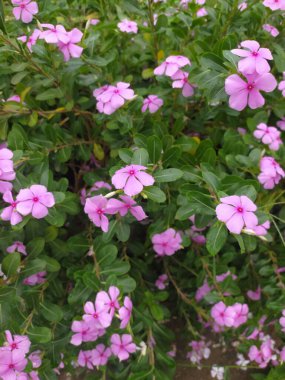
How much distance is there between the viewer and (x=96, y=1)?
5.61ft

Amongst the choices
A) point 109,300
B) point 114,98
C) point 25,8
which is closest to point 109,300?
point 109,300

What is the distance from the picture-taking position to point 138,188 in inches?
39.4

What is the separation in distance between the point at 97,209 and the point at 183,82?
59 centimetres

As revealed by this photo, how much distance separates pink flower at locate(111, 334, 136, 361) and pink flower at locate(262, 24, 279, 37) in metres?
1.15

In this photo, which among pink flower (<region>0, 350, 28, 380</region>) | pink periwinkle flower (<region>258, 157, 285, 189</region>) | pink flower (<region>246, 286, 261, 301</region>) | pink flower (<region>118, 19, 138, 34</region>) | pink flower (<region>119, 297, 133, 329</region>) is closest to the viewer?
pink flower (<region>0, 350, 28, 380</region>)

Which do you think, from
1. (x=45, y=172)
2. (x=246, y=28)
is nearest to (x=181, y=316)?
(x=45, y=172)

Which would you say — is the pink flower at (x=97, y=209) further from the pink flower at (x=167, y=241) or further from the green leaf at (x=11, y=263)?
the pink flower at (x=167, y=241)

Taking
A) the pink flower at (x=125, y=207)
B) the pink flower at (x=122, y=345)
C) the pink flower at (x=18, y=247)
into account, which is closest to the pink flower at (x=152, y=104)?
the pink flower at (x=125, y=207)

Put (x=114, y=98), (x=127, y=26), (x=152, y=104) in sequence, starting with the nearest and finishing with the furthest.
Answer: (x=114, y=98)
(x=152, y=104)
(x=127, y=26)

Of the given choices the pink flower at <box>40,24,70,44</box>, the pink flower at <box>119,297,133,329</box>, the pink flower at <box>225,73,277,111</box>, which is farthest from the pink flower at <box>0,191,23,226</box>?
the pink flower at <box>225,73,277,111</box>

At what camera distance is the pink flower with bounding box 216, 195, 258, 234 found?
96cm

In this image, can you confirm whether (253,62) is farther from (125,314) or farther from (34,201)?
(125,314)

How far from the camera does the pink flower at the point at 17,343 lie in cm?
110

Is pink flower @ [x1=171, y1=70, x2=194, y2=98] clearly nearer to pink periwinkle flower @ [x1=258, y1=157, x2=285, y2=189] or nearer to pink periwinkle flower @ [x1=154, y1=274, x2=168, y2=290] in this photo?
pink periwinkle flower @ [x1=258, y1=157, x2=285, y2=189]
